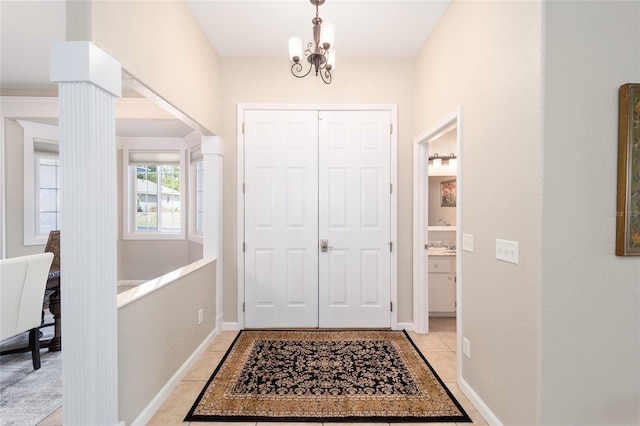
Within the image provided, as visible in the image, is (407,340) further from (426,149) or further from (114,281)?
(114,281)

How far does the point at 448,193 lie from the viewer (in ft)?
13.9

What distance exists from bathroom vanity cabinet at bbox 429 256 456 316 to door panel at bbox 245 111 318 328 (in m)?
1.43

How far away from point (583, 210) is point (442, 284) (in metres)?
2.36

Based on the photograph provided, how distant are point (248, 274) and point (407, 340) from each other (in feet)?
6.02

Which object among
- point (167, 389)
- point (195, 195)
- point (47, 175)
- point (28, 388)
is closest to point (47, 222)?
point (47, 175)

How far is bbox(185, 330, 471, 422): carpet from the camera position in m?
2.00

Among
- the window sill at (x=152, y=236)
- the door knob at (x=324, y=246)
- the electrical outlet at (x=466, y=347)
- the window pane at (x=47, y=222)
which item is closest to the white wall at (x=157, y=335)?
the door knob at (x=324, y=246)

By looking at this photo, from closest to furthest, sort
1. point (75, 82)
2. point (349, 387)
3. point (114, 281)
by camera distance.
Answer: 1. point (75, 82)
2. point (114, 281)
3. point (349, 387)

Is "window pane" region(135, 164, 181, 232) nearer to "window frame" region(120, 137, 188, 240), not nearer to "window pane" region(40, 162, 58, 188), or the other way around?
"window frame" region(120, 137, 188, 240)

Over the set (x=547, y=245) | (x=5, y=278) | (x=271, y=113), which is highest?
(x=271, y=113)

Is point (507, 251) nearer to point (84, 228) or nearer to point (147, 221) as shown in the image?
point (84, 228)

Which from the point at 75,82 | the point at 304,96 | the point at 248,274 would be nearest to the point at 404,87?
the point at 304,96

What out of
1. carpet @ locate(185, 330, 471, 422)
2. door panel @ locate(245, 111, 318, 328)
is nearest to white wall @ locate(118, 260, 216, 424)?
carpet @ locate(185, 330, 471, 422)

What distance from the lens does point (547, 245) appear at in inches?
58.3
